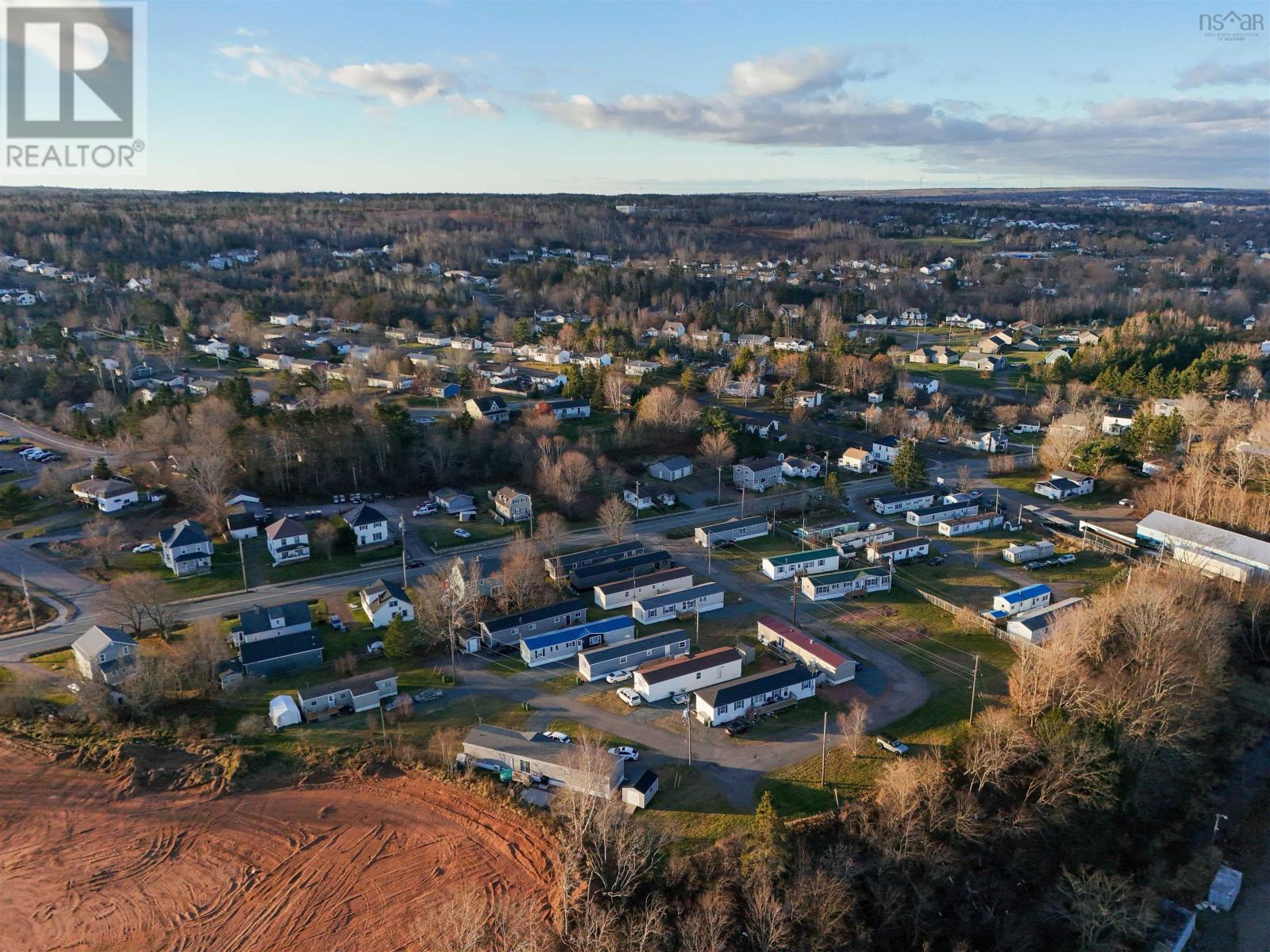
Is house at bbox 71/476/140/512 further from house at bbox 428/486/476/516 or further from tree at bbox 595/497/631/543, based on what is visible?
tree at bbox 595/497/631/543

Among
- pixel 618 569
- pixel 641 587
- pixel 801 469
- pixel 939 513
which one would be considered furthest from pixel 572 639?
pixel 801 469

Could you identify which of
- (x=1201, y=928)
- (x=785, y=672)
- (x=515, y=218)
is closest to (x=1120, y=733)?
(x=1201, y=928)

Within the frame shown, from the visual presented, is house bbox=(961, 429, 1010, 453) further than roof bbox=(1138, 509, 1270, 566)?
Yes

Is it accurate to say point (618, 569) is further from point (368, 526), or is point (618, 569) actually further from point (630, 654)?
point (368, 526)

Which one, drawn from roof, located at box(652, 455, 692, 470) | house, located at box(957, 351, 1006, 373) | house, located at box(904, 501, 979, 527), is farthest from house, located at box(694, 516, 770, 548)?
house, located at box(957, 351, 1006, 373)

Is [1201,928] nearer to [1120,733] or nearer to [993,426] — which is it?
[1120,733]
